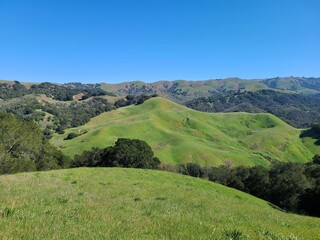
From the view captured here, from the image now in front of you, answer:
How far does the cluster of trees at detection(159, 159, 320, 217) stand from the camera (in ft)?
242

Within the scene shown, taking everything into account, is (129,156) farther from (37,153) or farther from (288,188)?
(288,188)

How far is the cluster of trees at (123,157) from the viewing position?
93.1 m

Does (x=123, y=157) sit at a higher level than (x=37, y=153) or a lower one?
lower

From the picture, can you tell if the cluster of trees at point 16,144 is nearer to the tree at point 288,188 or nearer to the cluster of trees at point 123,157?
the cluster of trees at point 123,157

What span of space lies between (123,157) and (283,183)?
46544mm

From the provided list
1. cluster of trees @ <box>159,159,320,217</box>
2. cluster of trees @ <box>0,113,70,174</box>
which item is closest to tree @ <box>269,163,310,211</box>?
cluster of trees @ <box>159,159,320,217</box>

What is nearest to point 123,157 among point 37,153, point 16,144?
point 37,153

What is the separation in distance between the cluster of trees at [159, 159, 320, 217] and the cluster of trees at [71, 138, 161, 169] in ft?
90.3

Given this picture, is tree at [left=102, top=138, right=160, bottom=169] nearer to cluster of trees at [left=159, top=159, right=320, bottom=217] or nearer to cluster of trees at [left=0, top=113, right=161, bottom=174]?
cluster of trees at [left=0, top=113, right=161, bottom=174]

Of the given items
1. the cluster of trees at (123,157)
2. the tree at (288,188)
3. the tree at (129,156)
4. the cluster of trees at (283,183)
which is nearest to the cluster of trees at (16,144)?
the tree at (129,156)

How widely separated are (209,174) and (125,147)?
4495 centimetres

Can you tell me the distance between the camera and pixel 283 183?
9294 cm

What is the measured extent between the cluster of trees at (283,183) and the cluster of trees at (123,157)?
27.5m

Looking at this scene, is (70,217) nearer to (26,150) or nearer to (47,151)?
(26,150)
